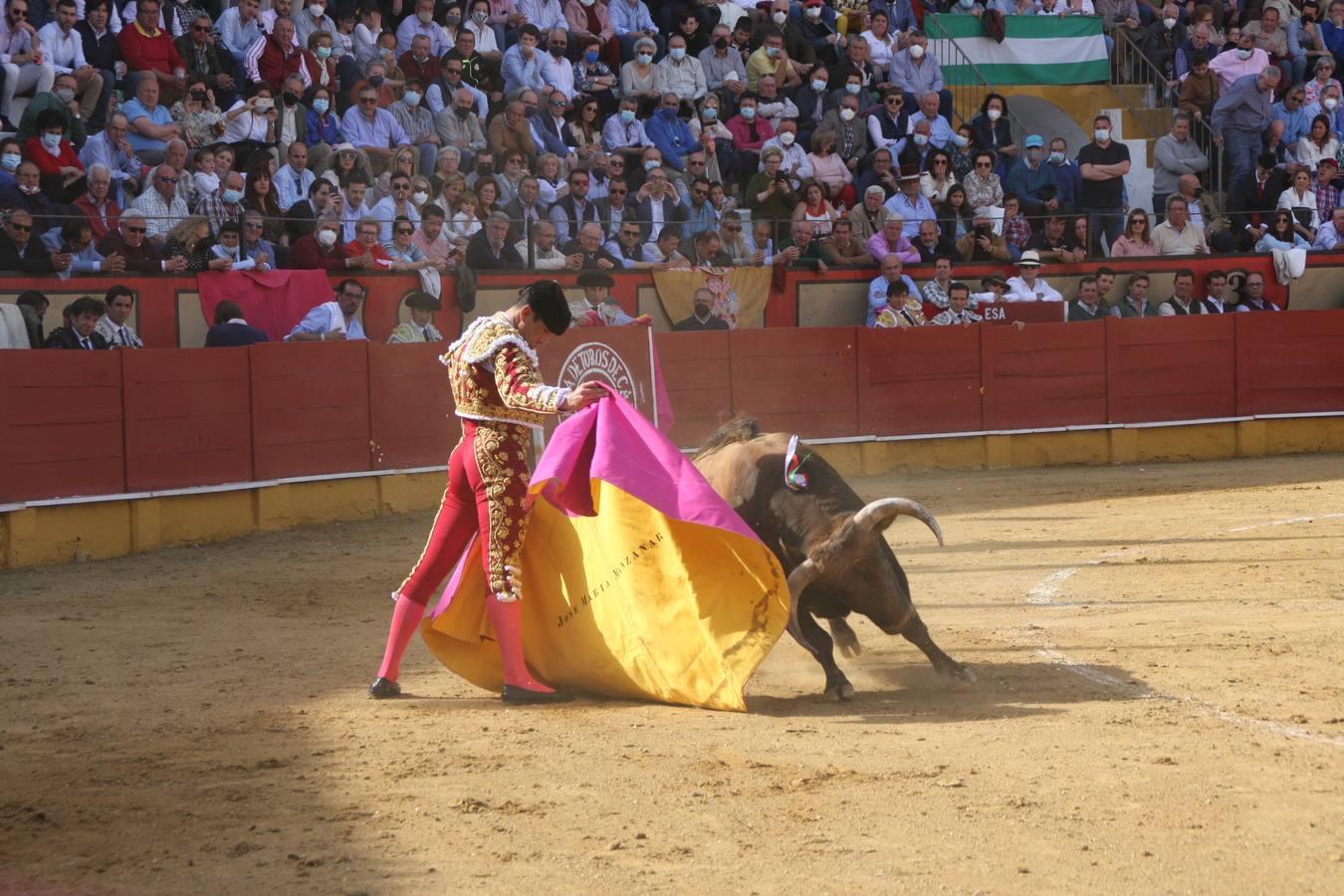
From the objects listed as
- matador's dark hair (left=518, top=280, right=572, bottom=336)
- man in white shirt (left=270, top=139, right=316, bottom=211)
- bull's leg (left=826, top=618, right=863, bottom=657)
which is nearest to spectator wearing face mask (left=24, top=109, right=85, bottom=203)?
man in white shirt (left=270, top=139, right=316, bottom=211)

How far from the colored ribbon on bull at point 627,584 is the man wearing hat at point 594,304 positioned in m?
5.63

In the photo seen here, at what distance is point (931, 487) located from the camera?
10.9 metres

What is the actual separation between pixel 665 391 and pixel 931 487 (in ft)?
6.29

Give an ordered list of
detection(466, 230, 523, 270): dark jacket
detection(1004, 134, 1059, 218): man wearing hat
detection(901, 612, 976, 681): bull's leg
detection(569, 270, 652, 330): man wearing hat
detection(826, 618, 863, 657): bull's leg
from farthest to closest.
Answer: detection(1004, 134, 1059, 218): man wearing hat < detection(569, 270, 652, 330): man wearing hat < detection(466, 230, 523, 270): dark jacket < detection(826, 618, 863, 657): bull's leg < detection(901, 612, 976, 681): bull's leg

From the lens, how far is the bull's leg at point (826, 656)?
4.93 m

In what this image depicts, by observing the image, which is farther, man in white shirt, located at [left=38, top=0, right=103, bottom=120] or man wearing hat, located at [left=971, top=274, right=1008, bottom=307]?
man wearing hat, located at [left=971, top=274, right=1008, bottom=307]

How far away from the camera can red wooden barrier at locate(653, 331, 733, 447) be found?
36.8 ft

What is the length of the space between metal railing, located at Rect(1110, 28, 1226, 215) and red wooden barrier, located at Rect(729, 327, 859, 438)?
4.88m

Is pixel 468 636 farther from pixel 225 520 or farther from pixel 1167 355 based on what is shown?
pixel 1167 355

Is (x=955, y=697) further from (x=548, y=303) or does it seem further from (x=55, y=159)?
(x=55, y=159)

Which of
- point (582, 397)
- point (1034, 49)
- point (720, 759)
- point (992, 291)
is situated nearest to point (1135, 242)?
point (992, 291)

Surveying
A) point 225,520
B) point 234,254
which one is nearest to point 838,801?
point 225,520

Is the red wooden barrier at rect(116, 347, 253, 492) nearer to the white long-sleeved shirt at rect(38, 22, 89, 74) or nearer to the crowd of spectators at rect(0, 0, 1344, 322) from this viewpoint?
the crowd of spectators at rect(0, 0, 1344, 322)

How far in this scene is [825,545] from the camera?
493 cm
